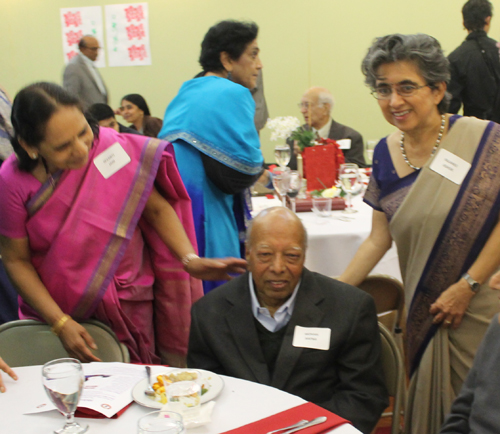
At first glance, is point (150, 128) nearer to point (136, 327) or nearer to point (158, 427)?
point (136, 327)

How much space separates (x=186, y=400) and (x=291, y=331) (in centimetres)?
56

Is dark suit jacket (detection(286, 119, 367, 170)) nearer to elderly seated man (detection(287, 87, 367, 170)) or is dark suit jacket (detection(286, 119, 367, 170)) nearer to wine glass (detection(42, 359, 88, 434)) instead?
elderly seated man (detection(287, 87, 367, 170))

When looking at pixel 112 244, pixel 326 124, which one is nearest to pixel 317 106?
pixel 326 124

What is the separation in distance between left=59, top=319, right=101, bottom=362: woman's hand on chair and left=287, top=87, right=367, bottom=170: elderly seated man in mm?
3222

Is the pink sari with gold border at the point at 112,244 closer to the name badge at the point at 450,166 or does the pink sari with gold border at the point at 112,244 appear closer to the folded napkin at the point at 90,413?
the folded napkin at the point at 90,413

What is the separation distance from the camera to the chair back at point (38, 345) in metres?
1.84

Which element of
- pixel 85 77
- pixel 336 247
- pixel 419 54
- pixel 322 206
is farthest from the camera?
pixel 85 77

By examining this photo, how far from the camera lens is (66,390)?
1.16 metres

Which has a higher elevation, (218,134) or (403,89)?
(403,89)

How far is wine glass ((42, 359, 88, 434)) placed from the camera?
1.16 meters

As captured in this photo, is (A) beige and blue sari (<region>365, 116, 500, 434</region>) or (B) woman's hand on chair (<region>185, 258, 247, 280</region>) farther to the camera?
(B) woman's hand on chair (<region>185, 258, 247, 280</region>)

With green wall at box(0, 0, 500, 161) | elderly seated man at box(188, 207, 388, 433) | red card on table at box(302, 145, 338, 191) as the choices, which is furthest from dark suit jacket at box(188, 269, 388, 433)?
green wall at box(0, 0, 500, 161)

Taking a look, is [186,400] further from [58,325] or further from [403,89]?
[403,89]

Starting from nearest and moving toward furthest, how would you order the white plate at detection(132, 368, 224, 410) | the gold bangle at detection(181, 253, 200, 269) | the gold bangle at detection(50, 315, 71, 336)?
the white plate at detection(132, 368, 224, 410) < the gold bangle at detection(50, 315, 71, 336) < the gold bangle at detection(181, 253, 200, 269)
